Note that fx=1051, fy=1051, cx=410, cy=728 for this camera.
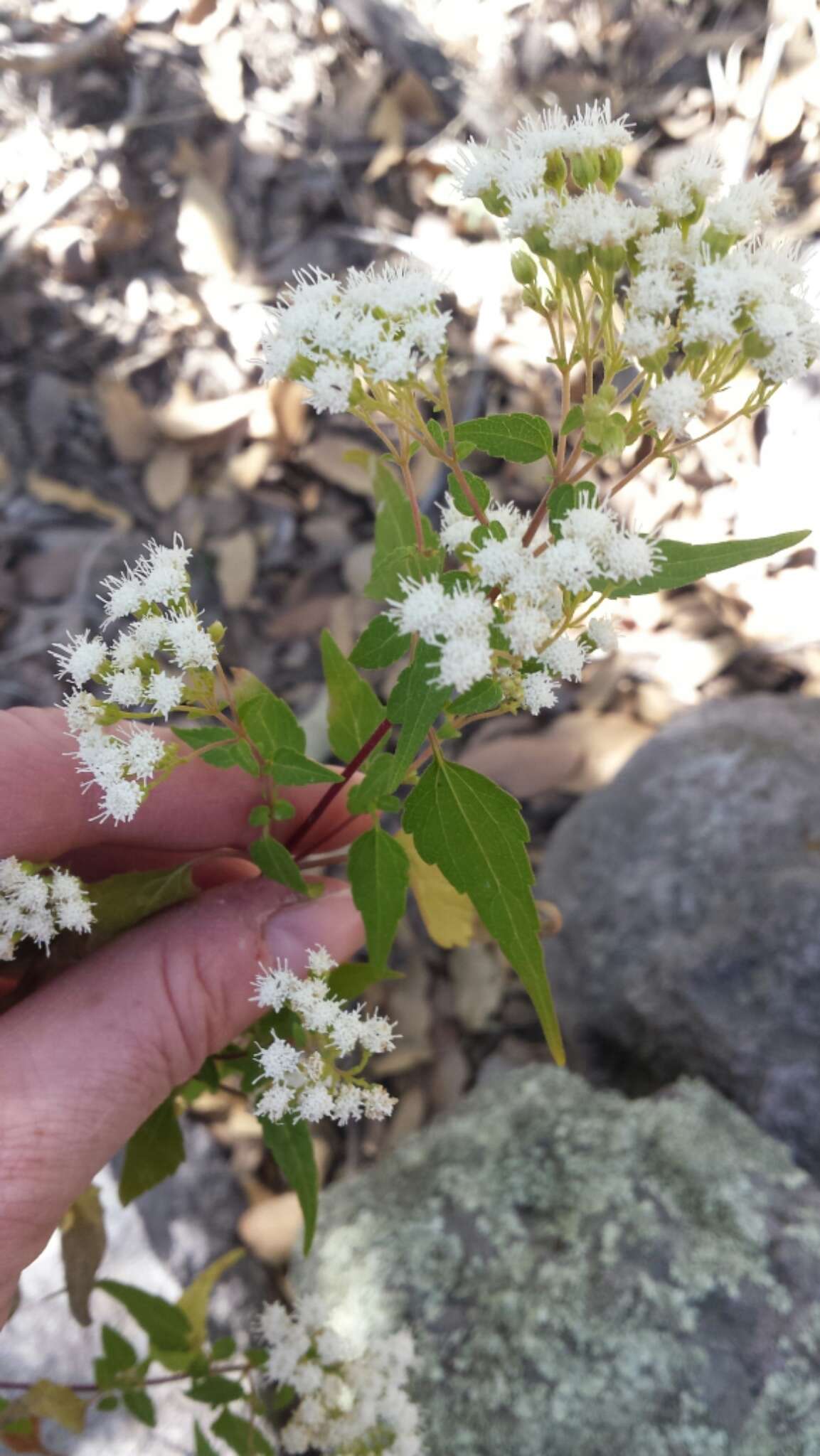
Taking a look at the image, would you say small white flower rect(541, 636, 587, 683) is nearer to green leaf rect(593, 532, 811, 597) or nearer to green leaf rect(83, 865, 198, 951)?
green leaf rect(593, 532, 811, 597)

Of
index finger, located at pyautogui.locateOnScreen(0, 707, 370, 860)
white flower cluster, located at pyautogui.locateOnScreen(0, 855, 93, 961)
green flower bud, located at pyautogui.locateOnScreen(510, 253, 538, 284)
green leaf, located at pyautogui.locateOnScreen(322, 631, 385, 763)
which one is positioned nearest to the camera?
green flower bud, located at pyautogui.locateOnScreen(510, 253, 538, 284)

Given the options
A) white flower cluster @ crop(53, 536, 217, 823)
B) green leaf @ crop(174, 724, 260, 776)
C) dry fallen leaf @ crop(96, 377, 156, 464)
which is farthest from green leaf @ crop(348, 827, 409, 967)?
dry fallen leaf @ crop(96, 377, 156, 464)

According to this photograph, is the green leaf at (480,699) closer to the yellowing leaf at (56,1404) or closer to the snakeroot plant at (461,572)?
the snakeroot plant at (461,572)

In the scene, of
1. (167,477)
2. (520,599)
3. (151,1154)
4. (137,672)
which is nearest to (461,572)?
(520,599)

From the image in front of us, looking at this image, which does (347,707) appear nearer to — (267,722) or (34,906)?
(267,722)

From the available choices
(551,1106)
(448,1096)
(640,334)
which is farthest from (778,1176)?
(640,334)

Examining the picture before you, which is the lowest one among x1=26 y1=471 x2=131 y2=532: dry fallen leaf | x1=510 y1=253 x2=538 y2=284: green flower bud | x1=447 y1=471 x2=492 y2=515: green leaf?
x1=447 y1=471 x2=492 y2=515: green leaf
